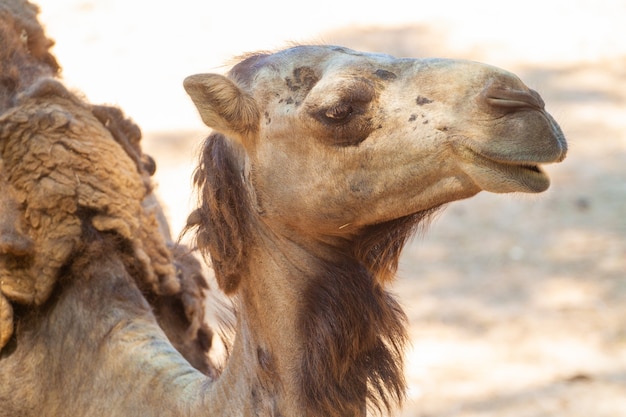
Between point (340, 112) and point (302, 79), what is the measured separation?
0.22 m

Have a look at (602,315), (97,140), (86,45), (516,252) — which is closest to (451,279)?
(516,252)

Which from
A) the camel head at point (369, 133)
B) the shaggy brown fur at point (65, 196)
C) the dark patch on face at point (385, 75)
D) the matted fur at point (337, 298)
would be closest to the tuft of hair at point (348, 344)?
the matted fur at point (337, 298)

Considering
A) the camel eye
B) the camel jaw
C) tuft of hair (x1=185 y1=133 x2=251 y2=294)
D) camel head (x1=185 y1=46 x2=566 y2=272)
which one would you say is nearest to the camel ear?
camel head (x1=185 y1=46 x2=566 y2=272)

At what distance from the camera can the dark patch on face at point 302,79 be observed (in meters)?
3.06

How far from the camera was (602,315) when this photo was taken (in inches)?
257

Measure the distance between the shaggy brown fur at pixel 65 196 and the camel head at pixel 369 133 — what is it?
0.75 metres

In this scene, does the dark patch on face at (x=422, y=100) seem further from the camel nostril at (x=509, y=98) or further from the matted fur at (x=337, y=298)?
the matted fur at (x=337, y=298)

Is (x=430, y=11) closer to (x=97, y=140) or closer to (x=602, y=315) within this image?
(x=602, y=315)

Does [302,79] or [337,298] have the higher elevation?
[302,79]

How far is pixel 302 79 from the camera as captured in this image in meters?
3.07

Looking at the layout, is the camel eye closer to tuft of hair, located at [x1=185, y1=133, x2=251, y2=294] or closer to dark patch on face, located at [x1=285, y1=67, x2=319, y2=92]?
dark patch on face, located at [x1=285, y1=67, x2=319, y2=92]

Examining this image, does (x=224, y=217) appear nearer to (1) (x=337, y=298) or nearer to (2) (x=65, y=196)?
(1) (x=337, y=298)

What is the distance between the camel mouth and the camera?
275cm

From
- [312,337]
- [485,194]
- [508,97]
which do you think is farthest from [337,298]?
[485,194]
